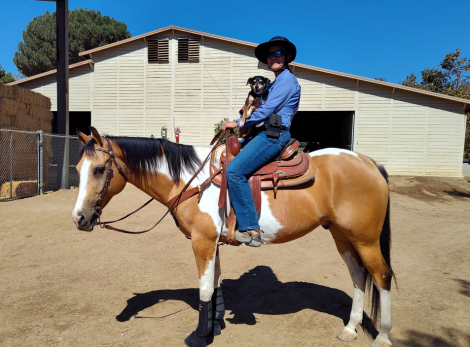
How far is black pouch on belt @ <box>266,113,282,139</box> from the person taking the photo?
9.26 feet

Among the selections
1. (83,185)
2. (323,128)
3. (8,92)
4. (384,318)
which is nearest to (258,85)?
(83,185)

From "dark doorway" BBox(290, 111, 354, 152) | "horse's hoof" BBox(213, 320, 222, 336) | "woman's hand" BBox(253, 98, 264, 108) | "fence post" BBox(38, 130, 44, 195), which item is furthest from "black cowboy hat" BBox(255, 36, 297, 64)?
"dark doorway" BBox(290, 111, 354, 152)

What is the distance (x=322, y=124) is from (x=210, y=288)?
23162 millimetres

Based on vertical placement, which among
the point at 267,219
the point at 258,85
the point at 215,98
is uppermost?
the point at 215,98

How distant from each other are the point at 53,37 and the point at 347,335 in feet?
132

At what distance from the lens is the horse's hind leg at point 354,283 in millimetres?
3203

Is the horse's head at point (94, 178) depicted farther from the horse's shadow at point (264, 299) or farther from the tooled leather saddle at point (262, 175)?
the horse's shadow at point (264, 299)

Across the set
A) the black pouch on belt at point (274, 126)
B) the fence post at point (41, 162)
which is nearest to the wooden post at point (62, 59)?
the fence post at point (41, 162)

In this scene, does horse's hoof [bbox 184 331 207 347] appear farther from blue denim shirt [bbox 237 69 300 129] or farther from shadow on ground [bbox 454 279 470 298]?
shadow on ground [bbox 454 279 470 298]

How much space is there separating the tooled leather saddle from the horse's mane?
0.30 m

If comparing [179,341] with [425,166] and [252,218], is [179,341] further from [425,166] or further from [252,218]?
[425,166]

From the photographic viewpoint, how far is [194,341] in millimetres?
2918

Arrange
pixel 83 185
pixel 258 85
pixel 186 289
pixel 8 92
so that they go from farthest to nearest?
pixel 8 92 < pixel 186 289 < pixel 258 85 < pixel 83 185

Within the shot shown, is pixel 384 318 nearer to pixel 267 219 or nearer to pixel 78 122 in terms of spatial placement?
pixel 267 219
